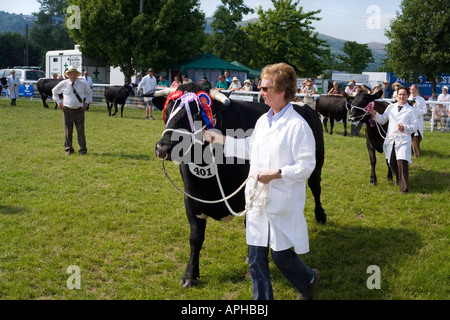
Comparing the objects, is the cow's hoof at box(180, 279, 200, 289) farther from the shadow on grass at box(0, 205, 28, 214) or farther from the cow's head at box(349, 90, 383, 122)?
the cow's head at box(349, 90, 383, 122)

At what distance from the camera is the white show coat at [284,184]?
304 cm

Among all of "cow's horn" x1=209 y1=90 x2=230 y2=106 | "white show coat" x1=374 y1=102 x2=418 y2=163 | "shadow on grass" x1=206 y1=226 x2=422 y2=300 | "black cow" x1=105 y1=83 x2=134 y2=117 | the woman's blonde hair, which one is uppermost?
"black cow" x1=105 y1=83 x2=134 y2=117

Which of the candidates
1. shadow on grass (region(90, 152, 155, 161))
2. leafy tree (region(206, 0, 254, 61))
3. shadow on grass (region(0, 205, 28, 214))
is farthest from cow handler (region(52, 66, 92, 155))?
Result: leafy tree (region(206, 0, 254, 61))

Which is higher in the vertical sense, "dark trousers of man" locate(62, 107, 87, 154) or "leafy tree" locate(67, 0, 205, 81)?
"leafy tree" locate(67, 0, 205, 81)

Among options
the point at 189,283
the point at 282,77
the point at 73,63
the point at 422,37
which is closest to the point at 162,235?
the point at 189,283

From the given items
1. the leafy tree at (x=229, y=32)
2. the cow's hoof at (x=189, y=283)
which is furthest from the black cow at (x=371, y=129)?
the leafy tree at (x=229, y=32)

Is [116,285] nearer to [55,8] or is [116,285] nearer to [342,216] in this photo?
[342,216]

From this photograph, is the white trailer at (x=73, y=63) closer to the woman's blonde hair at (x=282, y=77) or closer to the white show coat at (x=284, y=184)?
the woman's blonde hair at (x=282, y=77)

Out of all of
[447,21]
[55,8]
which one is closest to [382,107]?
[447,21]

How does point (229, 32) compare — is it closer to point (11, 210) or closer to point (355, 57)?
point (11, 210)

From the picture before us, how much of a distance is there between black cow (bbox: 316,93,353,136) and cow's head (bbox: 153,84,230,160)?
11811 millimetres

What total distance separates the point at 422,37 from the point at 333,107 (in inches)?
756

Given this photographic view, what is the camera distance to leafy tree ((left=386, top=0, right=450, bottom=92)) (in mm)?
28934

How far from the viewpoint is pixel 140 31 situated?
1082 inches
